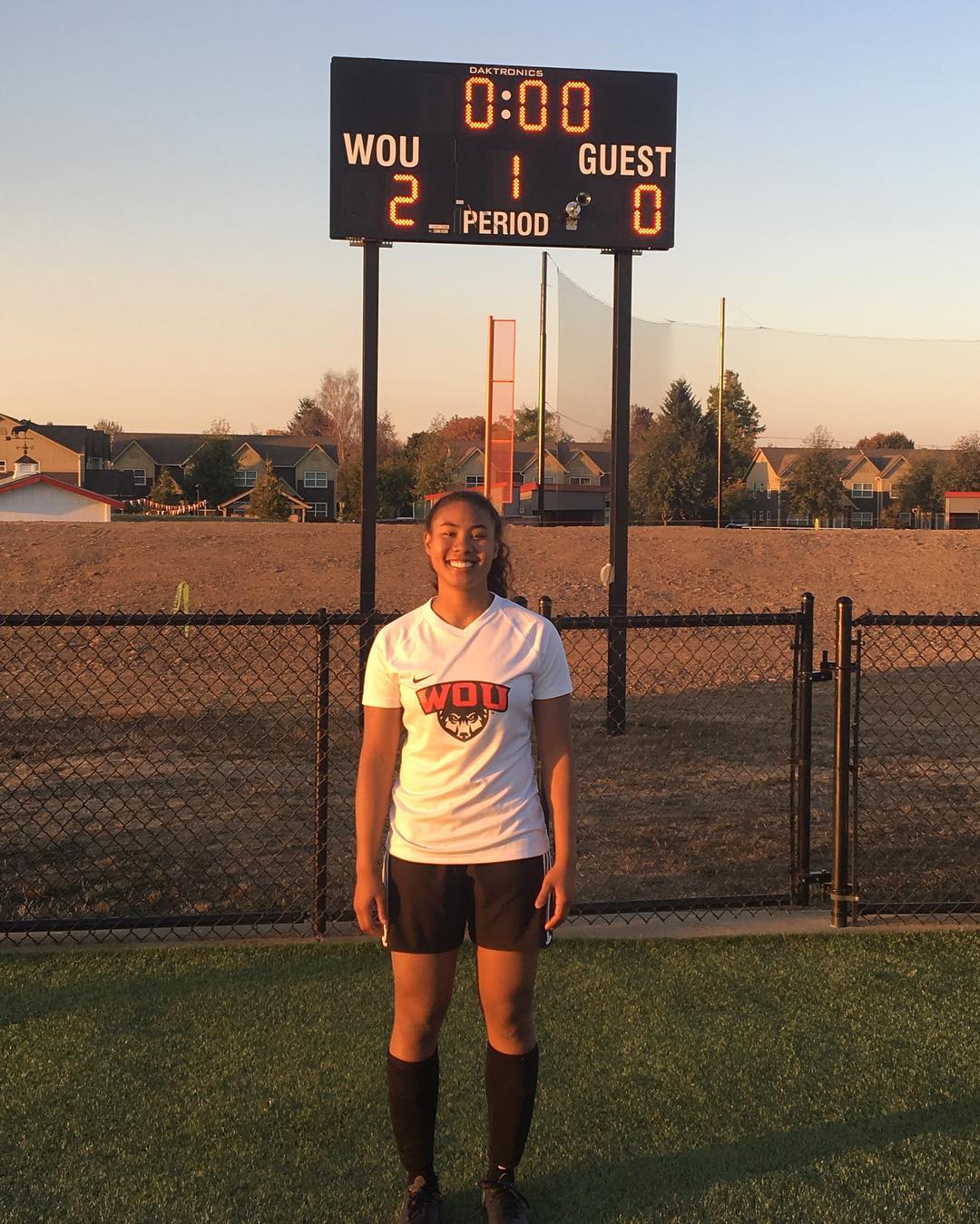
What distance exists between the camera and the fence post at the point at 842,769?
15.4 ft

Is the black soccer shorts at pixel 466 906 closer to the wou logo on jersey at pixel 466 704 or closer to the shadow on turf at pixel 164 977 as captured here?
the wou logo on jersey at pixel 466 704

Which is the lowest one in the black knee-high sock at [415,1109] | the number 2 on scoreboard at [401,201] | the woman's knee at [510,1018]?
the black knee-high sock at [415,1109]

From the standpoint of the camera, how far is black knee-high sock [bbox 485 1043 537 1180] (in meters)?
2.80

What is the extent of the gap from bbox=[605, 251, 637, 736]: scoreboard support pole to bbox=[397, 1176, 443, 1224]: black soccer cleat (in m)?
6.38

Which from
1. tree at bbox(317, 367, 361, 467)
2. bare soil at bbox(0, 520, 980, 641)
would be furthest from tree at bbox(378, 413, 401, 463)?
bare soil at bbox(0, 520, 980, 641)

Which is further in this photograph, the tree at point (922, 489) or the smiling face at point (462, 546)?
the tree at point (922, 489)

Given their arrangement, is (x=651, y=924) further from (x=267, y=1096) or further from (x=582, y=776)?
(x=582, y=776)

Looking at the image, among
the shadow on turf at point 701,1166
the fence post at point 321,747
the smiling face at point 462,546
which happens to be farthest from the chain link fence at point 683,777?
the smiling face at point 462,546

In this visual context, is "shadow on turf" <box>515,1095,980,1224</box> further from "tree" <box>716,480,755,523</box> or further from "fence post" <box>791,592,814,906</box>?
"tree" <box>716,480,755,523</box>

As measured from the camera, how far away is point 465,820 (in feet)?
8.84

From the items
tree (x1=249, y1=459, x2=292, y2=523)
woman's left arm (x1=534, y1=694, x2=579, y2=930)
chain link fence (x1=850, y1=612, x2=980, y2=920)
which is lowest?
chain link fence (x1=850, y1=612, x2=980, y2=920)

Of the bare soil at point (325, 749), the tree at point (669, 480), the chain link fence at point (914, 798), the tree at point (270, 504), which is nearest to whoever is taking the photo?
the chain link fence at point (914, 798)

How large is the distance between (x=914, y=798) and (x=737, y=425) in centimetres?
5908

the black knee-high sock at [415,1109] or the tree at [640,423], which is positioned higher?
the tree at [640,423]
